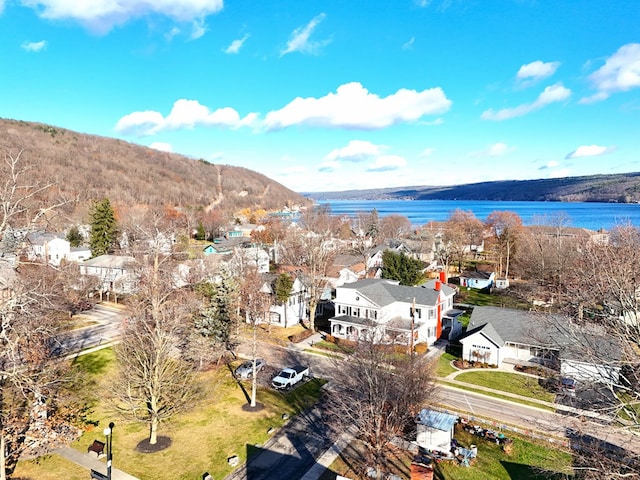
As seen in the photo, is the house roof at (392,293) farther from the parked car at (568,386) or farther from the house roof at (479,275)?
the house roof at (479,275)

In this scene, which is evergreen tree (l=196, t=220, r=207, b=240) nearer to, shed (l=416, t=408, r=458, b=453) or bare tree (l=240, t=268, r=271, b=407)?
bare tree (l=240, t=268, r=271, b=407)

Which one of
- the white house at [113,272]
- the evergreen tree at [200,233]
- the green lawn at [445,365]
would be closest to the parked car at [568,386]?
the green lawn at [445,365]

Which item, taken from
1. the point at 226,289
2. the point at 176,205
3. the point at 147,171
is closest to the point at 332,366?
the point at 226,289

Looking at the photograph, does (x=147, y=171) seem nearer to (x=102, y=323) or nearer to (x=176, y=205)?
(x=176, y=205)

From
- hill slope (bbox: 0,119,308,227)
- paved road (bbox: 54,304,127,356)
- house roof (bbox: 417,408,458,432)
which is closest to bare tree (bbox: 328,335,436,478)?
house roof (bbox: 417,408,458,432)

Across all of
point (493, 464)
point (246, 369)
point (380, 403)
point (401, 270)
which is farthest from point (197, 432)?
point (401, 270)

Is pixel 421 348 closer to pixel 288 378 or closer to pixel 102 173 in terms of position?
pixel 288 378
